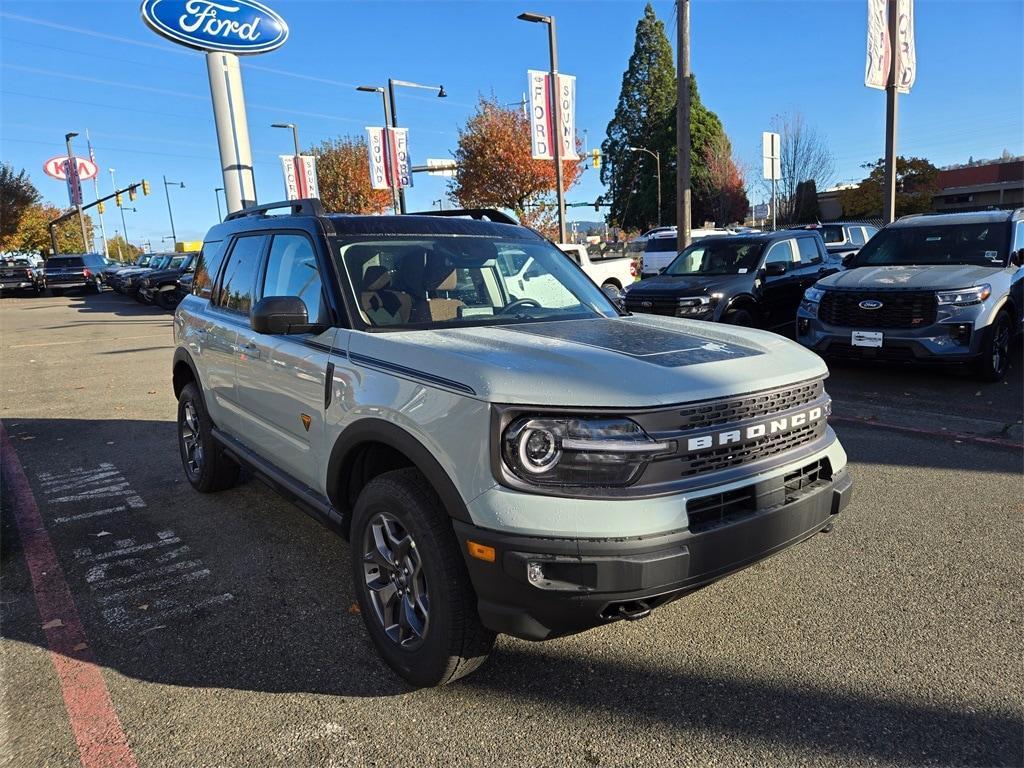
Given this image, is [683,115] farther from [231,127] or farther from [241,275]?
[241,275]

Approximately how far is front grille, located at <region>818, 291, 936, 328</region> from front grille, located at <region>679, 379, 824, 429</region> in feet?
17.4

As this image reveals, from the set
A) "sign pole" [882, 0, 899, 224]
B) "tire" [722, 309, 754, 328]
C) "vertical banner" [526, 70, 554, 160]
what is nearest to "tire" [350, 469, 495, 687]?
"tire" [722, 309, 754, 328]

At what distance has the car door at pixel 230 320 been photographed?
4.19m

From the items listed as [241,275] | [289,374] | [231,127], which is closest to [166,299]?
[231,127]

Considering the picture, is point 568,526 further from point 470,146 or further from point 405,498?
point 470,146

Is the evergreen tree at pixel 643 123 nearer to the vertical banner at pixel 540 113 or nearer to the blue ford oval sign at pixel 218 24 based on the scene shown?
the vertical banner at pixel 540 113

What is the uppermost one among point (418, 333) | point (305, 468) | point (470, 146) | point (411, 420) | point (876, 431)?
point (470, 146)

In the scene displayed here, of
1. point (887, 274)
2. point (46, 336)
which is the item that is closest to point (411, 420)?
point (887, 274)

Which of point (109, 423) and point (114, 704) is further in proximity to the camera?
point (109, 423)

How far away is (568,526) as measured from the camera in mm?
2229

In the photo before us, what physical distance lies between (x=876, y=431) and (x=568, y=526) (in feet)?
16.1

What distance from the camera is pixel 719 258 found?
1088 centimetres

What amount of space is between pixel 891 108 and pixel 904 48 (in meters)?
1.15

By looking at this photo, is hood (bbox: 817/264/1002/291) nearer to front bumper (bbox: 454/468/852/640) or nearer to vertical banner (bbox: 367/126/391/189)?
front bumper (bbox: 454/468/852/640)
